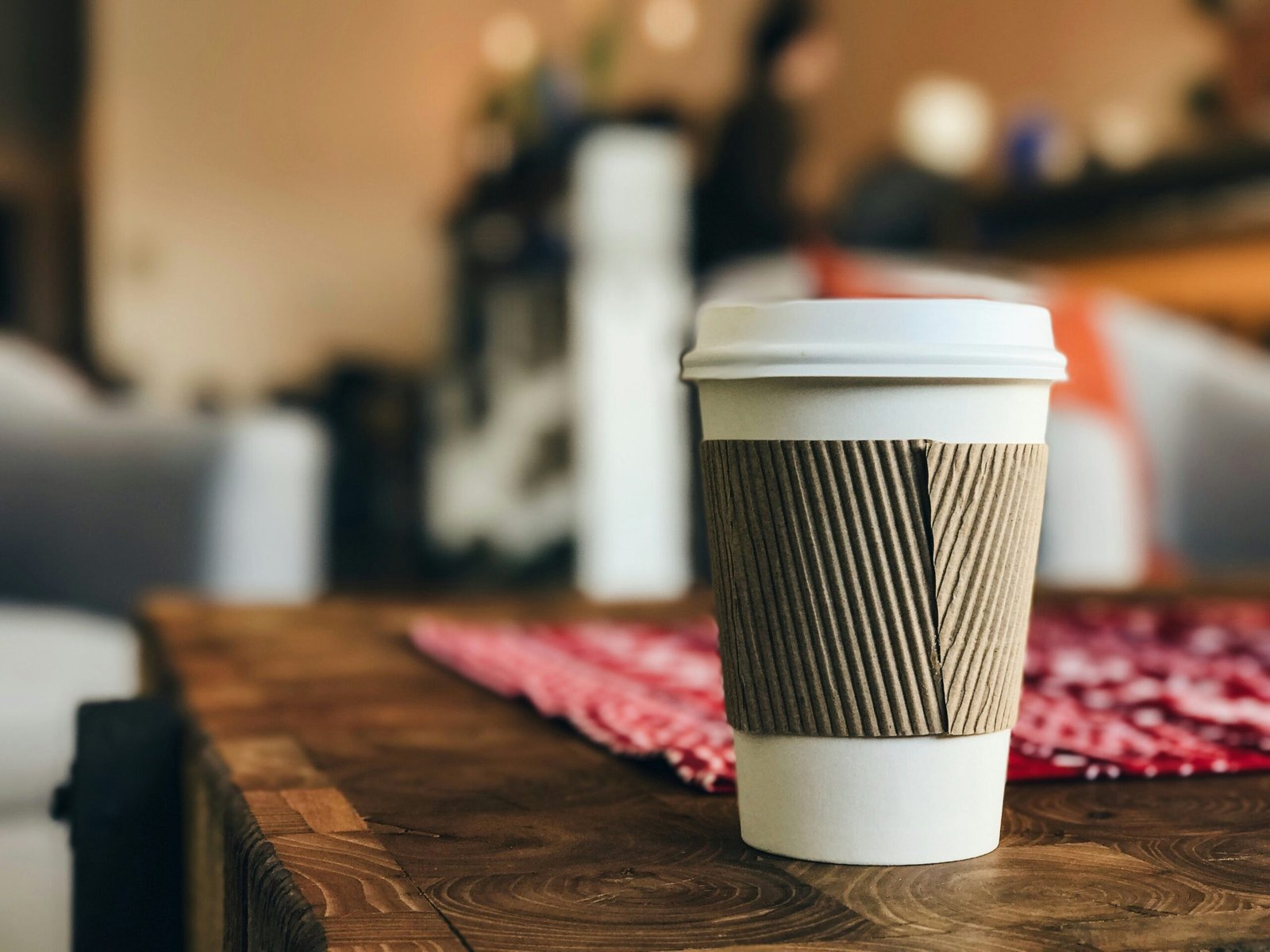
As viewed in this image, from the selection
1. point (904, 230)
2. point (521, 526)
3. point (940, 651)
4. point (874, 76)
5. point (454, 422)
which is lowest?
point (521, 526)

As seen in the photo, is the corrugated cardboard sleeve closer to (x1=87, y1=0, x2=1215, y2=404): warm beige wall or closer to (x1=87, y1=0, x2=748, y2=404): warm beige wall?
(x1=87, y1=0, x2=1215, y2=404): warm beige wall

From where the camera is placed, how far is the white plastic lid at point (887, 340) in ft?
1.20

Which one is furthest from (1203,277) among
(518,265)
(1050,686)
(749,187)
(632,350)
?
(518,265)

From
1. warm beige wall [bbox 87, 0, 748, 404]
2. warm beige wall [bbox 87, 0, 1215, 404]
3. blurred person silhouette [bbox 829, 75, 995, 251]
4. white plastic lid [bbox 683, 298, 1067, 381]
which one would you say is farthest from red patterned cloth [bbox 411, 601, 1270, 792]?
warm beige wall [bbox 87, 0, 748, 404]

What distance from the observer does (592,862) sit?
0.38m

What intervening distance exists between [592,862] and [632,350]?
12.7 ft

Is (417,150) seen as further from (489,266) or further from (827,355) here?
(827,355)

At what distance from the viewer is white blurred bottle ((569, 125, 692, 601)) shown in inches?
159

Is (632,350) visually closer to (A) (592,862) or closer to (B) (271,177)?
(B) (271,177)

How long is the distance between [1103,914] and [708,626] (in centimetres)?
64

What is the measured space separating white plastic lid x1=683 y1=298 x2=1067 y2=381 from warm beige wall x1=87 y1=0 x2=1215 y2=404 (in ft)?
17.7

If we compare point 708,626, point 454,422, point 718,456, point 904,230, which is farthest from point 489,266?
point 718,456

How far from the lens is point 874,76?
4.66 metres

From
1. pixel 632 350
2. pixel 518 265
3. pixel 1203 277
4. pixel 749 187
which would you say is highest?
pixel 749 187
